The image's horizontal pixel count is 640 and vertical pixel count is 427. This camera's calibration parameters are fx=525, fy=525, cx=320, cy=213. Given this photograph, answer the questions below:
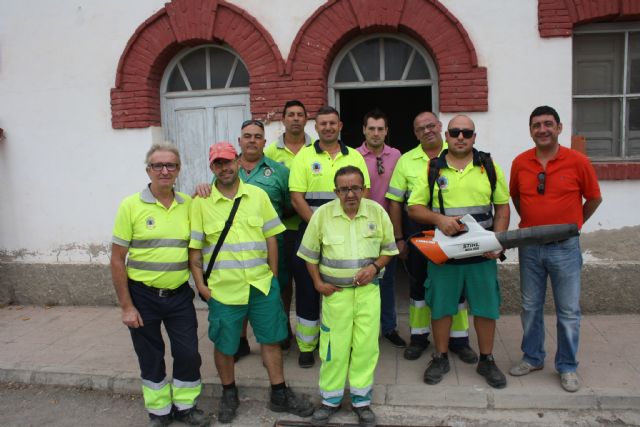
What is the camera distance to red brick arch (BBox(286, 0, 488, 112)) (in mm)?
5691

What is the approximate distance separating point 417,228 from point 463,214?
66cm

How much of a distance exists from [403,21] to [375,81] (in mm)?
772

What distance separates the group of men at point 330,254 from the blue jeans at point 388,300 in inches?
22.7

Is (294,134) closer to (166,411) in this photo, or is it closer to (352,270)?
(352,270)

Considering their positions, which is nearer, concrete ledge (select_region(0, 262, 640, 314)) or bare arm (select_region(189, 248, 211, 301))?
bare arm (select_region(189, 248, 211, 301))

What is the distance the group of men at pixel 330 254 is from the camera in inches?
144

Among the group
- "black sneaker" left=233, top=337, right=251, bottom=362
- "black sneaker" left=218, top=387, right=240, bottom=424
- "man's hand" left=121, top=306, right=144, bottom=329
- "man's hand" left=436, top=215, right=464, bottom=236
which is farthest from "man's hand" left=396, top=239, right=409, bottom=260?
"man's hand" left=121, top=306, right=144, bottom=329

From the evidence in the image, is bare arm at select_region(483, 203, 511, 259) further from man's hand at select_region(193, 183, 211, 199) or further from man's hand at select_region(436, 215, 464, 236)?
man's hand at select_region(193, 183, 211, 199)

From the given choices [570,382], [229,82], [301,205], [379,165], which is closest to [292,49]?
[229,82]

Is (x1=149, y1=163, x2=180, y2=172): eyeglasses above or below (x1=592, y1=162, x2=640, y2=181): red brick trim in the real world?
above

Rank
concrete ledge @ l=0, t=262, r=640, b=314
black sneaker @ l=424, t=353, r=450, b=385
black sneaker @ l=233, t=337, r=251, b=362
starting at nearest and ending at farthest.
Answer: black sneaker @ l=424, t=353, r=450, b=385 < black sneaker @ l=233, t=337, r=251, b=362 < concrete ledge @ l=0, t=262, r=640, b=314

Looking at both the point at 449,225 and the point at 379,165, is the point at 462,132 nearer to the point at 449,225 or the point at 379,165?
the point at 449,225

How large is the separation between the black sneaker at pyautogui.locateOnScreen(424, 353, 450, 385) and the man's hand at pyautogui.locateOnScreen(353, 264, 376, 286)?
1.11m

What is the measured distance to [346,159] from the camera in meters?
4.31
